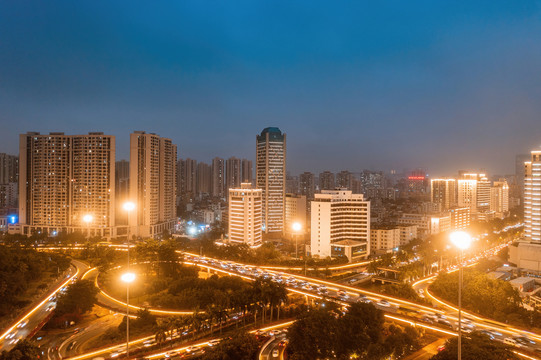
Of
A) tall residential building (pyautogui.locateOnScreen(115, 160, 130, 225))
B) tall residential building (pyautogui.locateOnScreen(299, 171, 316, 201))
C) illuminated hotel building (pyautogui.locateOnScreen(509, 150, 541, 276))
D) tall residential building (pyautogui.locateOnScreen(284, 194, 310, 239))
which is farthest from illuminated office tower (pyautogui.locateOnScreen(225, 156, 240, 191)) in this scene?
illuminated hotel building (pyautogui.locateOnScreen(509, 150, 541, 276))

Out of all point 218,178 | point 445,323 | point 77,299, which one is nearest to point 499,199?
point 218,178

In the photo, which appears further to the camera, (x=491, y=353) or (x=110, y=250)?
(x=110, y=250)

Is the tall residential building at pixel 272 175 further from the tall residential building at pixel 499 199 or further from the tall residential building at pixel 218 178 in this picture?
the tall residential building at pixel 499 199

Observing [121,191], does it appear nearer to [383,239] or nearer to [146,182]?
[146,182]

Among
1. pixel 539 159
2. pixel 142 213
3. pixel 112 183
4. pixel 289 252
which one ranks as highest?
pixel 539 159

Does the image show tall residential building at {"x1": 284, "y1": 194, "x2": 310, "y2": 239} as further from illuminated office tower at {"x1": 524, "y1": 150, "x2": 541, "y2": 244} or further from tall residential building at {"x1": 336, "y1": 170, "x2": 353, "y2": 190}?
tall residential building at {"x1": 336, "y1": 170, "x2": 353, "y2": 190}

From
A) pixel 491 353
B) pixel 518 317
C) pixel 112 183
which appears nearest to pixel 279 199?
pixel 112 183

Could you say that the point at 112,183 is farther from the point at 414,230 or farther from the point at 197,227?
the point at 414,230
